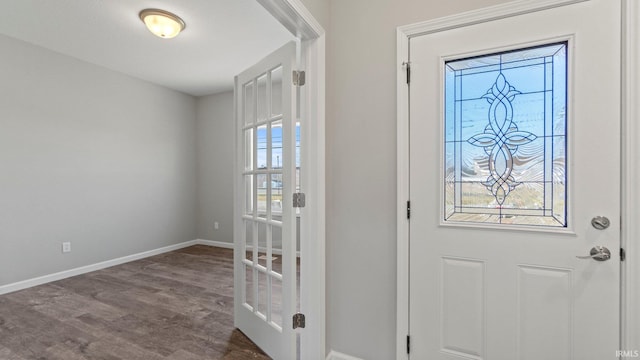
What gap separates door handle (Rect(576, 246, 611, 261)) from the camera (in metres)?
1.29

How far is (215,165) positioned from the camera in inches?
209

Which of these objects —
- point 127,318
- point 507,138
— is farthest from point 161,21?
point 507,138

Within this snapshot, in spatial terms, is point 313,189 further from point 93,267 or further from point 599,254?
point 93,267

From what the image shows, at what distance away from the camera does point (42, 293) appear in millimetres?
3105

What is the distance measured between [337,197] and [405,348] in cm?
94

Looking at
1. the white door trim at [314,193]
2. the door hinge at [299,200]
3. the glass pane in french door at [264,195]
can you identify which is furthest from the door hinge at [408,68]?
the door hinge at [299,200]

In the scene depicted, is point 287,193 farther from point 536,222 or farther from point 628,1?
point 628,1

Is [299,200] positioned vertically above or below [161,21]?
below

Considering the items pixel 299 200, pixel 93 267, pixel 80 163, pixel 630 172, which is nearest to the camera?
pixel 630 172

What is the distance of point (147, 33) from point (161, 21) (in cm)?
52

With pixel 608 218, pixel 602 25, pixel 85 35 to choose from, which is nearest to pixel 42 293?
pixel 85 35

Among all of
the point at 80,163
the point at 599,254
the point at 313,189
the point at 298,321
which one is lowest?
the point at 298,321

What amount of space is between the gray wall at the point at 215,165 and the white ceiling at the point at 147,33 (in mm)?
1036

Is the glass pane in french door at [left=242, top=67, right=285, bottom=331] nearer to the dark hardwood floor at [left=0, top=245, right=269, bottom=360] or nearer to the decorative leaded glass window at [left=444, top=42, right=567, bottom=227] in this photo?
the dark hardwood floor at [left=0, top=245, right=269, bottom=360]
